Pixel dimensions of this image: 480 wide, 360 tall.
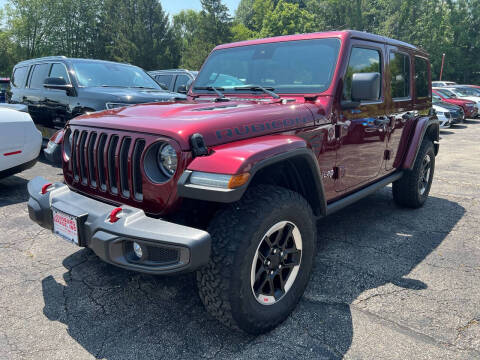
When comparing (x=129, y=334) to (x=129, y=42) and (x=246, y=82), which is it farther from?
(x=129, y=42)

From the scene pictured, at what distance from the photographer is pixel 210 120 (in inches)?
90.0

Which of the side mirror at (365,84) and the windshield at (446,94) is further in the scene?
the windshield at (446,94)

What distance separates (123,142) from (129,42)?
43.2 meters

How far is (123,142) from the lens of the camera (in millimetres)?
2344

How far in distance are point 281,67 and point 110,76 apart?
14.1 ft

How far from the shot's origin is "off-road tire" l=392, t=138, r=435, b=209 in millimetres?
4582

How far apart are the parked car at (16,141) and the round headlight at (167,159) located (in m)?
3.43

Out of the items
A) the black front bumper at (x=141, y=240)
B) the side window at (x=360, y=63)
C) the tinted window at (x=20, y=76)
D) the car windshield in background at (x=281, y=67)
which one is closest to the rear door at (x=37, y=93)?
the tinted window at (x=20, y=76)

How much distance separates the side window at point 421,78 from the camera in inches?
184

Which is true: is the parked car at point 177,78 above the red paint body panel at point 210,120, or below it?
above

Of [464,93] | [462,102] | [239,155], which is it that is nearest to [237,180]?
[239,155]

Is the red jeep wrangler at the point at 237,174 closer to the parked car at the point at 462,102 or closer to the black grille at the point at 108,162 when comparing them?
the black grille at the point at 108,162

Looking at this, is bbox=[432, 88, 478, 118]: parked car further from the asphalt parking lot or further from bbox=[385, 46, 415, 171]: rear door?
the asphalt parking lot

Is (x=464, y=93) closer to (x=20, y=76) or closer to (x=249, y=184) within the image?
(x=20, y=76)
